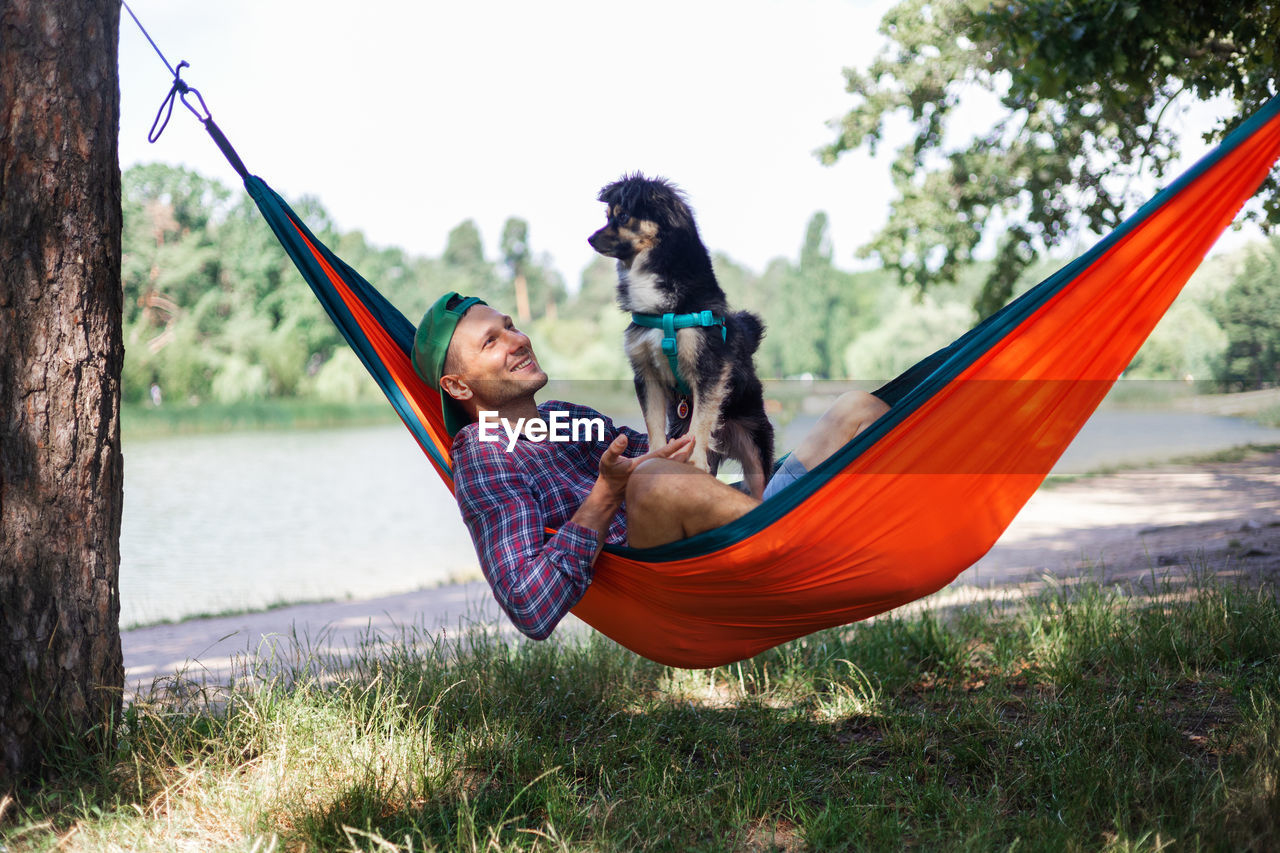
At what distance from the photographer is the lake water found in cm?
738

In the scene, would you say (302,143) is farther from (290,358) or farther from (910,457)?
(910,457)

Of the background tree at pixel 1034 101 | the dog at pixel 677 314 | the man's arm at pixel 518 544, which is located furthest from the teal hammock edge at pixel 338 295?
the background tree at pixel 1034 101

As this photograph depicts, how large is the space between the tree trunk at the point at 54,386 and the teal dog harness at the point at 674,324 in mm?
1422

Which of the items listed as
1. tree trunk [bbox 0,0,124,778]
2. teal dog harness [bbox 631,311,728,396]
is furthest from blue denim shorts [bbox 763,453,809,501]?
tree trunk [bbox 0,0,124,778]

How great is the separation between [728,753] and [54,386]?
6.52 ft

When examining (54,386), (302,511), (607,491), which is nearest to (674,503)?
(607,491)

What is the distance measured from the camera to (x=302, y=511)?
19.1 m

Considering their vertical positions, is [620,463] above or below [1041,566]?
above

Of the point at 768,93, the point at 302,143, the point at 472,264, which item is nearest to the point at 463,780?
the point at 768,93

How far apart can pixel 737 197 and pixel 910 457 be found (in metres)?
36.8

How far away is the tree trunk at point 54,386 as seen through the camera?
2352 millimetres

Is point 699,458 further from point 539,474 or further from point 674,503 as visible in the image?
point 539,474

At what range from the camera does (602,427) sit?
2.71m

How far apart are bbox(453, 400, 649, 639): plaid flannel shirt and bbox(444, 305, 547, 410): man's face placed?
0.10 metres
